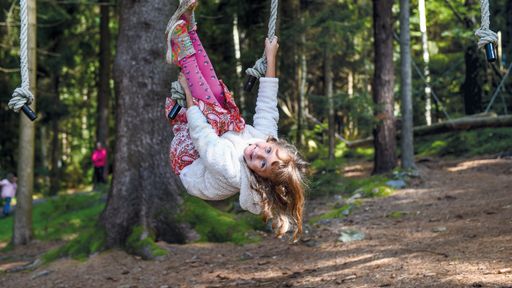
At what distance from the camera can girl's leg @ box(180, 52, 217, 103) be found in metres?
3.61

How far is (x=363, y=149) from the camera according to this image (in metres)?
17.6

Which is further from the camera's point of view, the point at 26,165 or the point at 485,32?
the point at 26,165

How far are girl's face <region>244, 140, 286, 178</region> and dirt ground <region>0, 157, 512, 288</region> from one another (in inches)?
70.3

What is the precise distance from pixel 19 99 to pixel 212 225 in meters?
3.91

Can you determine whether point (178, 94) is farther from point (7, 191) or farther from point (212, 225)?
point (7, 191)

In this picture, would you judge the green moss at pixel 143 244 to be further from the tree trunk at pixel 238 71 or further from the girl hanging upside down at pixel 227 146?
the tree trunk at pixel 238 71

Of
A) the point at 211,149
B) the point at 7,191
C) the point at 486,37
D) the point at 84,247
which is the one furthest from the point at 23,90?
the point at 7,191

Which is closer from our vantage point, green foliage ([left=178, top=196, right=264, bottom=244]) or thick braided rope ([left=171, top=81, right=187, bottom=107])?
thick braided rope ([left=171, top=81, right=187, bottom=107])

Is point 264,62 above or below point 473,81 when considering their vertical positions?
below

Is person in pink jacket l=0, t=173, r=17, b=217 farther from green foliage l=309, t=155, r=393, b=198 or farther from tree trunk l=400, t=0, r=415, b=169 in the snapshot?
tree trunk l=400, t=0, r=415, b=169

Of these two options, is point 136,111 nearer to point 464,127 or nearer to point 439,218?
point 439,218

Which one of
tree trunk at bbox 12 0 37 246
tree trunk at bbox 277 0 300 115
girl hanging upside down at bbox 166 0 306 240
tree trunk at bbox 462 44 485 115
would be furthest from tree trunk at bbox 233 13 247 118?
girl hanging upside down at bbox 166 0 306 240

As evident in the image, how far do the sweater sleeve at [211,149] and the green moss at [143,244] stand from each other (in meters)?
3.46

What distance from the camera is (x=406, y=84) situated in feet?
34.7
